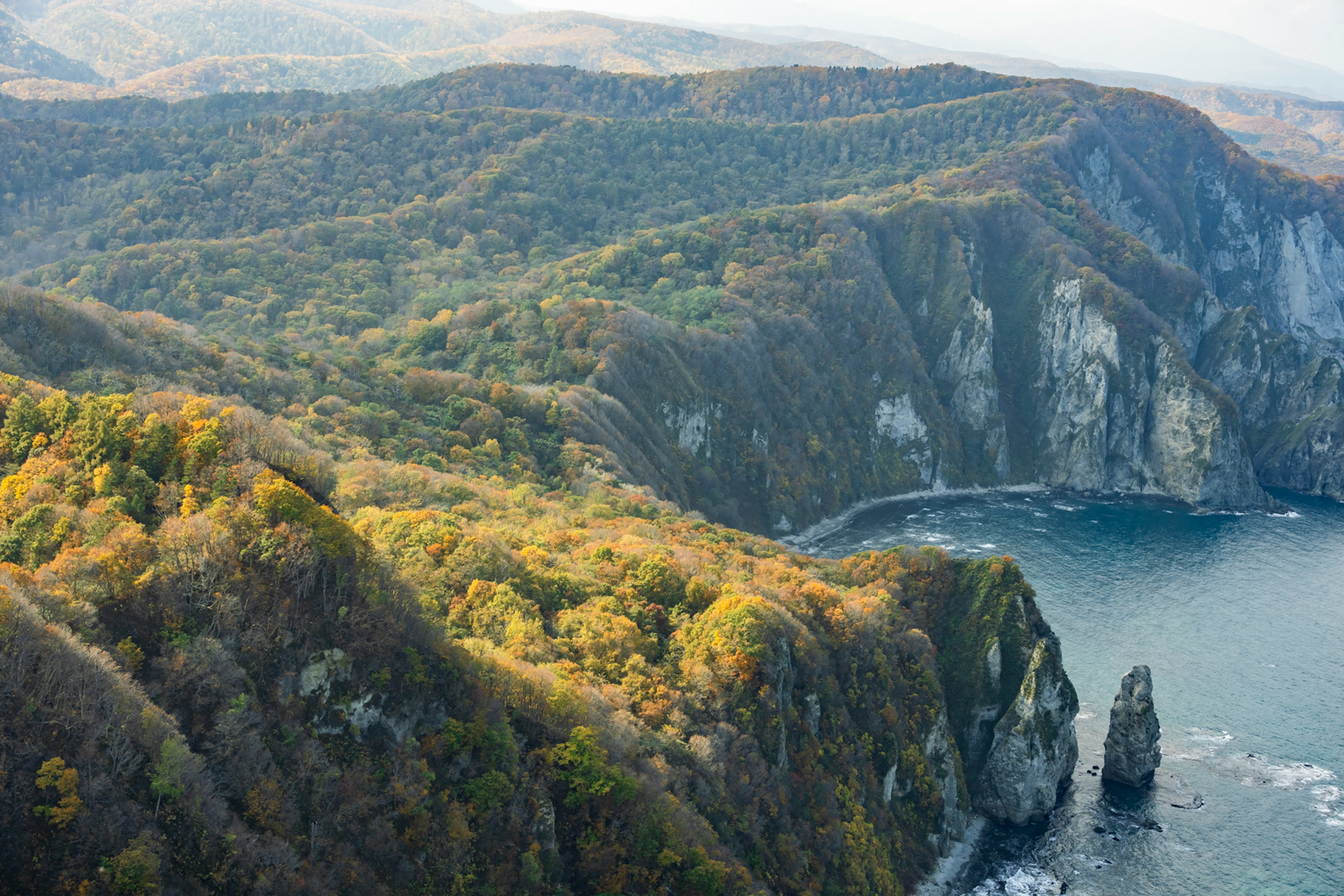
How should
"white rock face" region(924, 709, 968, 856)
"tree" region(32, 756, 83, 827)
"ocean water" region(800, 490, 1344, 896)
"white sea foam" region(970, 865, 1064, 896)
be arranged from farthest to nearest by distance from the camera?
"white rock face" region(924, 709, 968, 856), "ocean water" region(800, 490, 1344, 896), "white sea foam" region(970, 865, 1064, 896), "tree" region(32, 756, 83, 827)

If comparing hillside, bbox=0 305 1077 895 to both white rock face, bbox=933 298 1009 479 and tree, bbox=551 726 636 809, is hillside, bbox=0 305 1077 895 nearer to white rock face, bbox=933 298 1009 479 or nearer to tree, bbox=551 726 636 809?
tree, bbox=551 726 636 809

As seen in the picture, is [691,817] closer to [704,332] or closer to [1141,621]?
[1141,621]

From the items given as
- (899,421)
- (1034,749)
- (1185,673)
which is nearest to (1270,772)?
(1185,673)

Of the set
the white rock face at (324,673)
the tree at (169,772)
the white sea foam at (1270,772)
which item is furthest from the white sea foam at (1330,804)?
the tree at (169,772)

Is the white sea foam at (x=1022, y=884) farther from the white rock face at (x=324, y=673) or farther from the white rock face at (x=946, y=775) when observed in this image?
the white rock face at (x=324, y=673)

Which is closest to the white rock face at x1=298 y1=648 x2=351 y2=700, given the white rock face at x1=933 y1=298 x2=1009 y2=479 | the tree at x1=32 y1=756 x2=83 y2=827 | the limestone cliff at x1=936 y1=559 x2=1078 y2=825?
the tree at x1=32 y1=756 x2=83 y2=827

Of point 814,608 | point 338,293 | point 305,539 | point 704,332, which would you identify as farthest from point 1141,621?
point 338,293
